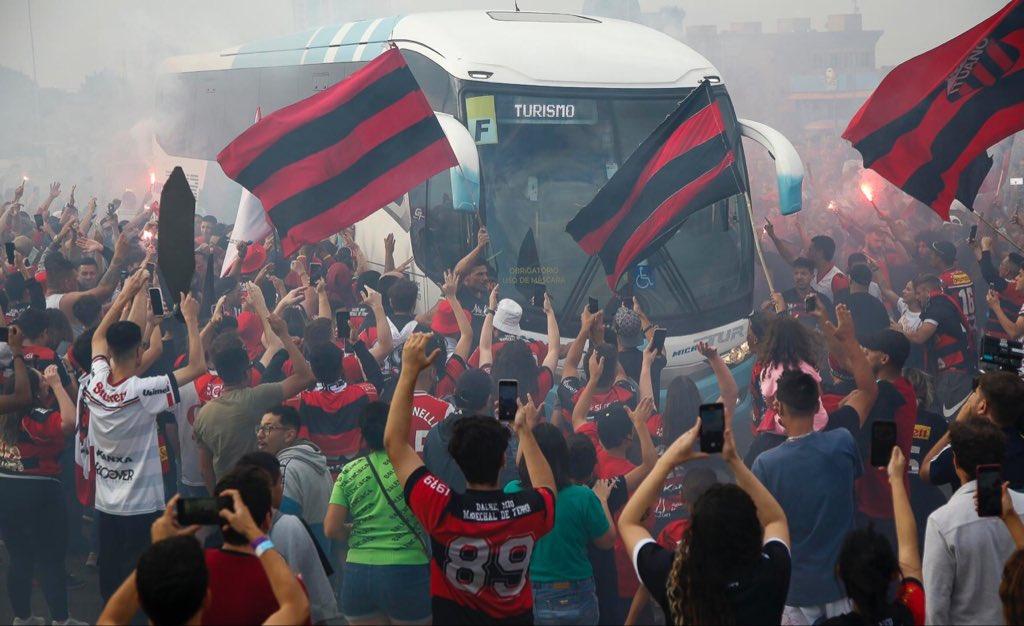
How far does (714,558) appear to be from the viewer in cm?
294

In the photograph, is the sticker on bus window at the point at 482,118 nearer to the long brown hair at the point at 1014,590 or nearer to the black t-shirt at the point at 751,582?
the black t-shirt at the point at 751,582

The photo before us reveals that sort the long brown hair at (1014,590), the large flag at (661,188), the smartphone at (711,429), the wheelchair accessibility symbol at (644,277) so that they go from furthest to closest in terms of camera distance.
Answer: the wheelchair accessibility symbol at (644,277) → the large flag at (661,188) → the smartphone at (711,429) → the long brown hair at (1014,590)

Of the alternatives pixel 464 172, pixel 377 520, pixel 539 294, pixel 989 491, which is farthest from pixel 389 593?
pixel 464 172

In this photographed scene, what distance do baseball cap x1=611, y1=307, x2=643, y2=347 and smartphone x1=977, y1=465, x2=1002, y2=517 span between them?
418cm

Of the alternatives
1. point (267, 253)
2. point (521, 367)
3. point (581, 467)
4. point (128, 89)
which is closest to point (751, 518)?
point (581, 467)

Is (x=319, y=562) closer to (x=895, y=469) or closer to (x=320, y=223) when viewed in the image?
(x=895, y=469)

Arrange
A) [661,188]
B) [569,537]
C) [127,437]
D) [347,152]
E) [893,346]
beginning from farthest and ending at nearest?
[661,188], [347,152], [893,346], [127,437], [569,537]

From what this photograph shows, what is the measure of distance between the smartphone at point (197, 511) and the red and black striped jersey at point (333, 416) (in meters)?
2.79

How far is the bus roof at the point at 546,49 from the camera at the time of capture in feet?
29.3

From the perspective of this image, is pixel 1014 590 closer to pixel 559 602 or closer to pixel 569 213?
pixel 559 602

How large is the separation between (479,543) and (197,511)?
942mm

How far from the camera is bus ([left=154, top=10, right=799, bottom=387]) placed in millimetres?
8586

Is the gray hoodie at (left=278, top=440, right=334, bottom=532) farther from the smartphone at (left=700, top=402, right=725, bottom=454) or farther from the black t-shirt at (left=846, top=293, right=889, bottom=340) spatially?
the black t-shirt at (left=846, top=293, right=889, bottom=340)

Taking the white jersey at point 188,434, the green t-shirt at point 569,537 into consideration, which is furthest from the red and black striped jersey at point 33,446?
the green t-shirt at point 569,537
